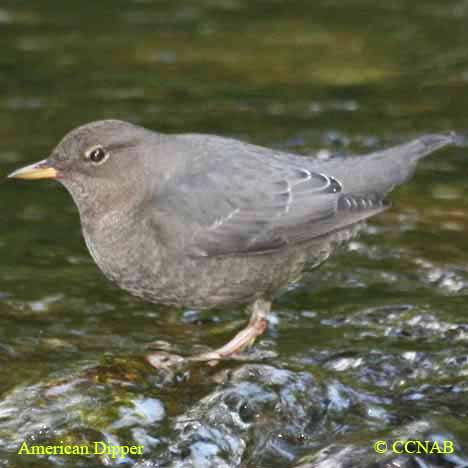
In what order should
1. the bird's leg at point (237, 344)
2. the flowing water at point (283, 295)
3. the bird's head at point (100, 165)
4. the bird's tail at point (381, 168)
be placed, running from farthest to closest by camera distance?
the bird's tail at point (381, 168) → the bird's head at point (100, 165) → the bird's leg at point (237, 344) → the flowing water at point (283, 295)

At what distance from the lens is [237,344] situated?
5.64 metres

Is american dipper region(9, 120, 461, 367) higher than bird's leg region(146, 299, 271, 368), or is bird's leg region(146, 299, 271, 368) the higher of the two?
american dipper region(9, 120, 461, 367)

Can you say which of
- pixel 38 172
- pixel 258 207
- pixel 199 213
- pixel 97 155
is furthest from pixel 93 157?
pixel 258 207

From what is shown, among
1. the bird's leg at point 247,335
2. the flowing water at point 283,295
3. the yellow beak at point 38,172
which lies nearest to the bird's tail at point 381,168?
the flowing water at point 283,295

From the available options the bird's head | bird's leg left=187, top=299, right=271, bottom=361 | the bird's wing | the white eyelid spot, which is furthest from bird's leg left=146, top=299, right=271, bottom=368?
the white eyelid spot

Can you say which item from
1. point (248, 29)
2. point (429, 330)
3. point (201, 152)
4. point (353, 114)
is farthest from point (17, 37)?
point (429, 330)

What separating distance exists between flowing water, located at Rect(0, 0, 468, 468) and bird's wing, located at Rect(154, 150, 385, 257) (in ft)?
1.82

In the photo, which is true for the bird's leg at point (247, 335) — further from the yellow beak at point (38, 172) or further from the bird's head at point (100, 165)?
the yellow beak at point (38, 172)

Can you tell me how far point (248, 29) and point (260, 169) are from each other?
487cm

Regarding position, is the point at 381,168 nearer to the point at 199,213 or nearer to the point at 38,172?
the point at 199,213

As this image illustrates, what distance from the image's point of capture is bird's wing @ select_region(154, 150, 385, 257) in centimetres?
552

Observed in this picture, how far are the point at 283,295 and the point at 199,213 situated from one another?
121cm

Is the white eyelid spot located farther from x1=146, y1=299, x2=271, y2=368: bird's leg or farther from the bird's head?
x1=146, y1=299, x2=271, y2=368: bird's leg

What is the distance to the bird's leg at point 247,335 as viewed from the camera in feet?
18.0
